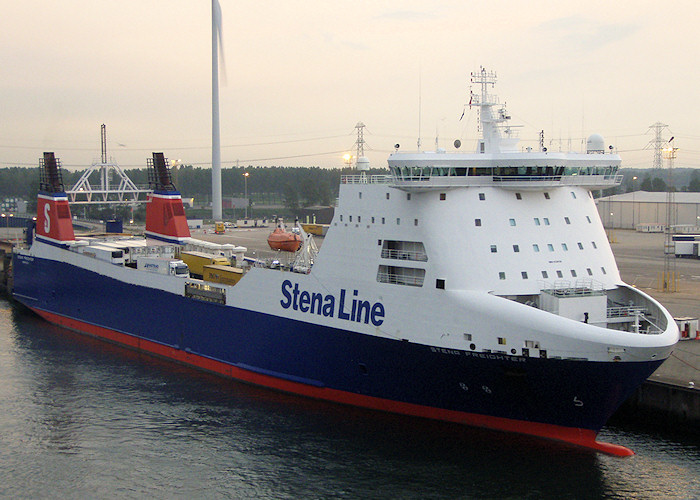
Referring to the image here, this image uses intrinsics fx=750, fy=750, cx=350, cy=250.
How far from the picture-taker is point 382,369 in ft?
71.7

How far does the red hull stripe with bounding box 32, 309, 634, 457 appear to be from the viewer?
20.0 metres

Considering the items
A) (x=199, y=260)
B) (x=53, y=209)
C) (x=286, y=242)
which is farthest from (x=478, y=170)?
(x=53, y=209)

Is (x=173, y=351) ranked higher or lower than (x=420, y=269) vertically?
lower

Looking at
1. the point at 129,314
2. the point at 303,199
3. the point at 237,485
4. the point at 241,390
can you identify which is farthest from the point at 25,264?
the point at 303,199

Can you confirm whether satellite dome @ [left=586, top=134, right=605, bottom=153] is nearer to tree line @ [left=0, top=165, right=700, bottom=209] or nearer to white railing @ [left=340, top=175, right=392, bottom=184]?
white railing @ [left=340, top=175, right=392, bottom=184]

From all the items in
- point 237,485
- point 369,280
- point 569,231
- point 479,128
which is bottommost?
point 237,485

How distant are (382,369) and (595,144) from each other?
9.67m

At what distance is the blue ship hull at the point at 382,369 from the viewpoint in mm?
19266

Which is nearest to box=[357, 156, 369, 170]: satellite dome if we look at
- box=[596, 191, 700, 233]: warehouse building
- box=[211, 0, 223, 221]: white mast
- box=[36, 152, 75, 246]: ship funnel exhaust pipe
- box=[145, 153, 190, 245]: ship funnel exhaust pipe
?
box=[145, 153, 190, 245]: ship funnel exhaust pipe

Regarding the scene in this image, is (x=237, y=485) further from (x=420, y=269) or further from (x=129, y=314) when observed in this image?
(x=129, y=314)

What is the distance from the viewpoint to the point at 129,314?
32375mm

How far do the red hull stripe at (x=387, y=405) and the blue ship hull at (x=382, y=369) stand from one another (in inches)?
1.4

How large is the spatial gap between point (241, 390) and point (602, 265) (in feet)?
41.4

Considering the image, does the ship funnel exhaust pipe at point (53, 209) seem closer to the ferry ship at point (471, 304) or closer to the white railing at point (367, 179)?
the ferry ship at point (471, 304)
